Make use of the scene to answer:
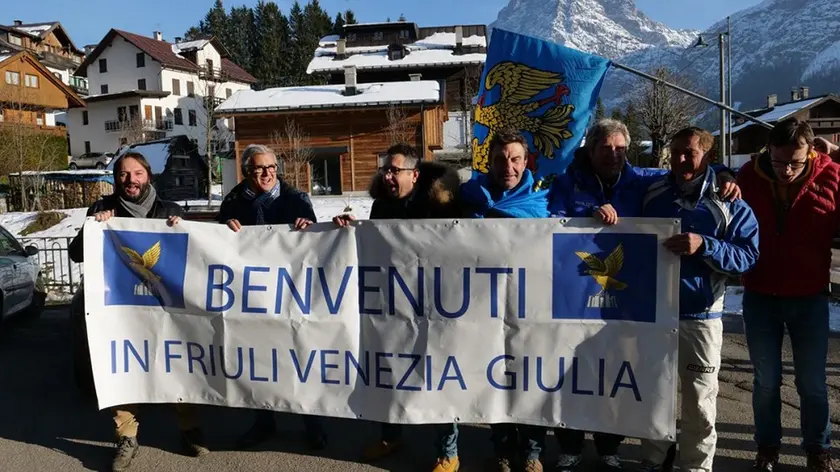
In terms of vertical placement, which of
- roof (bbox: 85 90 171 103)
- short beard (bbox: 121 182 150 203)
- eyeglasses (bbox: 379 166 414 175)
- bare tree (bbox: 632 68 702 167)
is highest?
roof (bbox: 85 90 171 103)

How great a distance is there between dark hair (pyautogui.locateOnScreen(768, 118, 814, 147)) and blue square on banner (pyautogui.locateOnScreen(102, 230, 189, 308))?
3.82 meters

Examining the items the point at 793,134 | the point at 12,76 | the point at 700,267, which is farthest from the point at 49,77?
the point at 793,134

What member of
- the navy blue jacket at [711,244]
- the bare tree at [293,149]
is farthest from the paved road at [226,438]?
the bare tree at [293,149]

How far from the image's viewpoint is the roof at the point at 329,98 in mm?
27266

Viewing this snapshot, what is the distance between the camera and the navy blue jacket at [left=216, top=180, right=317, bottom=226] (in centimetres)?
424

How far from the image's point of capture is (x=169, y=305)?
4180 millimetres

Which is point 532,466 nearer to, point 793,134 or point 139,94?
point 793,134

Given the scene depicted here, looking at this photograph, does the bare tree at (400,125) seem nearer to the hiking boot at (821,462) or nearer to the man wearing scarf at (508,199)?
the man wearing scarf at (508,199)

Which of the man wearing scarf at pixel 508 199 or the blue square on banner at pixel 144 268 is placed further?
the blue square on banner at pixel 144 268

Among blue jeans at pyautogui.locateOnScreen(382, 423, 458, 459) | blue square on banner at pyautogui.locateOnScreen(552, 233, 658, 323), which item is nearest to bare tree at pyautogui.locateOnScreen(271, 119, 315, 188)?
blue jeans at pyautogui.locateOnScreen(382, 423, 458, 459)

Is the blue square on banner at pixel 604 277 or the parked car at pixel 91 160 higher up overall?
the parked car at pixel 91 160

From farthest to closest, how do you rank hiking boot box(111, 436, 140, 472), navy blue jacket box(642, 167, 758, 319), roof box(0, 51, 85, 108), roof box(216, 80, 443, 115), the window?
roof box(0, 51, 85, 108) < the window < roof box(216, 80, 443, 115) < hiking boot box(111, 436, 140, 472) < navy blue jacket box(642, 167, 758, 319)

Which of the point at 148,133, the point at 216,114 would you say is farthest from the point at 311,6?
the point at 216,114

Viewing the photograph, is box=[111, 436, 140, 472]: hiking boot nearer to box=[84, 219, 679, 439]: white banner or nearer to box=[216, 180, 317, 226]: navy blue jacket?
box=[84, 219, 679, 439]: white banner
